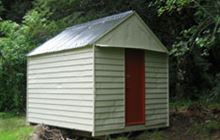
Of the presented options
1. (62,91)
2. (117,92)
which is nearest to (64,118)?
(62,91)

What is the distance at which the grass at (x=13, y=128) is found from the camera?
1021 centimetres

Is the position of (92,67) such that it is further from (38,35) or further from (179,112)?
(38,35)

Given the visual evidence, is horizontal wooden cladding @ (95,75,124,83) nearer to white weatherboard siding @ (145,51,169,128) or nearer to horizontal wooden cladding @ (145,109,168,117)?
white weatherboard siding @ (145,51,169,128)

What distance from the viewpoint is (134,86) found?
9.91m

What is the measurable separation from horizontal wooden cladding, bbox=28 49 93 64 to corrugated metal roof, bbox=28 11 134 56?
0.54ft

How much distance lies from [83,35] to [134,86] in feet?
5.93

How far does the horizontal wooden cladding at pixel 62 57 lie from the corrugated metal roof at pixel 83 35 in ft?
0.54

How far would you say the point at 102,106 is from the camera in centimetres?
904

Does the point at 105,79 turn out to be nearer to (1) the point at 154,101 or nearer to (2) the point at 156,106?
(1) the point at 154,101

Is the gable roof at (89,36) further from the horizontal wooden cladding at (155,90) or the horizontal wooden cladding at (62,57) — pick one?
the horizontal wooden cladding at (155,90)

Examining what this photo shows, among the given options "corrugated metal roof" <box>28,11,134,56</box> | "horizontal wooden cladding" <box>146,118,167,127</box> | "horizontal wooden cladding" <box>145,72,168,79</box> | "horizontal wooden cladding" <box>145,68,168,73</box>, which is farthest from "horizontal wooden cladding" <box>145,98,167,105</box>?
"corrugated metal roof" <box>28,11,134,56</box>

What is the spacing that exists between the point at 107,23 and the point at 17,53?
238 inches

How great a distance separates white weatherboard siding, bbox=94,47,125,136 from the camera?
8977 mm

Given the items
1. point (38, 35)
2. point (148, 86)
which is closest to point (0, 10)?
point (38, 35)
